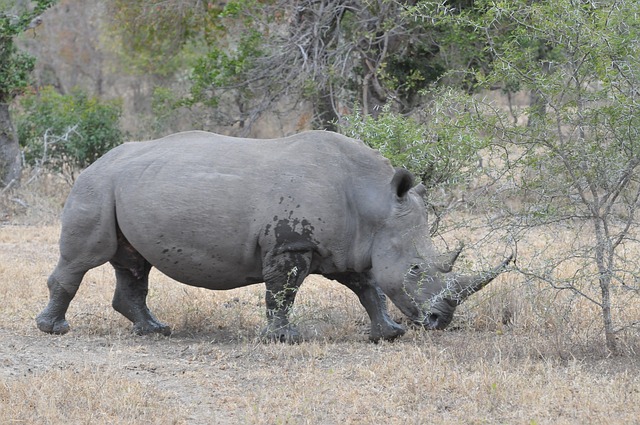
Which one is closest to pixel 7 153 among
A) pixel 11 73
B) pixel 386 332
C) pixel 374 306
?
pixel 11 73

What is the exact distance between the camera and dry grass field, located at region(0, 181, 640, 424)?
597cm

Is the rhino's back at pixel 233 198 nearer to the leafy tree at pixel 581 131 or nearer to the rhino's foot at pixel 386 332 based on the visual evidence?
the rhino's foot at pixel 386 332

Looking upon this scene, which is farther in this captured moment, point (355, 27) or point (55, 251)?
point (355, 27)

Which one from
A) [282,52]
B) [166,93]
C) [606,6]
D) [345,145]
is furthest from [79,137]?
[606,6]

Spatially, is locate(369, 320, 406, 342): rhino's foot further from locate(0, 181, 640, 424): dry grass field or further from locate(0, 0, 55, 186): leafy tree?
locate(0, 0, 55, 186): leafy tree

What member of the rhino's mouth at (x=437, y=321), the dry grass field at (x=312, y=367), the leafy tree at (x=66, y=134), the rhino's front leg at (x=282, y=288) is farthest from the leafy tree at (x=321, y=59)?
the rhino's mouth at (x=437, y=321)

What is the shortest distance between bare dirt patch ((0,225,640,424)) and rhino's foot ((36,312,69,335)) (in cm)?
10

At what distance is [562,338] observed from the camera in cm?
759

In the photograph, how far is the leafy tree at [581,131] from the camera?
697 centimetres

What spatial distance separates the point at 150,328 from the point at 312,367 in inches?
80.2

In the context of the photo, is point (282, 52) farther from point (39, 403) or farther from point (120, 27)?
point (39, 403)

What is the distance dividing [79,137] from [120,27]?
7.25 feet

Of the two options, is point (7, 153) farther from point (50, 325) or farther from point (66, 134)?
point (50, 325)

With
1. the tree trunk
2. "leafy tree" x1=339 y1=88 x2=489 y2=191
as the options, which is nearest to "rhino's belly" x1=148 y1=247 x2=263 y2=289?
"leafy tree" x1=339 y1=88 x2=489 y2=191
